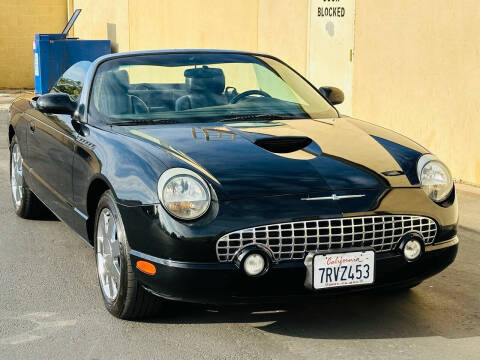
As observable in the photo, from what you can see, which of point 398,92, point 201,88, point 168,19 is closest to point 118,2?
point 168,19

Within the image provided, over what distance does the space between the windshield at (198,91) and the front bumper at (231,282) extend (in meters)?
1.36

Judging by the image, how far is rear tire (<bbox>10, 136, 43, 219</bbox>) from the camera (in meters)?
7.33

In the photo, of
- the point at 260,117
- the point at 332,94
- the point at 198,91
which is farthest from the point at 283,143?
the point at 332,94

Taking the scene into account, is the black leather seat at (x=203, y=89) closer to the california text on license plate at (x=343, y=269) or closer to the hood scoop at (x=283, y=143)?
the hood scoop at (x=283, y=143)

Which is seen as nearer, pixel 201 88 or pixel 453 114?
pixel 201 88

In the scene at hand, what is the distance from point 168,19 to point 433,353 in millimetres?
13290

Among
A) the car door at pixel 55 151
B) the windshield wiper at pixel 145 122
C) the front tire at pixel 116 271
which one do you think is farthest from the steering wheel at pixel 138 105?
the front tire at pixel 116 271

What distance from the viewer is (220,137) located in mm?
4945

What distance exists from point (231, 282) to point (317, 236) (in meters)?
0.46

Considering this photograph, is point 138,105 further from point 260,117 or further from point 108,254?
point 108,254

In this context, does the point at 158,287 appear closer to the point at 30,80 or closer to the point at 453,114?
the point at 453,114

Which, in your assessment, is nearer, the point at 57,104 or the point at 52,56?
the point at 57,104

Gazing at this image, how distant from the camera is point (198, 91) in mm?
5754

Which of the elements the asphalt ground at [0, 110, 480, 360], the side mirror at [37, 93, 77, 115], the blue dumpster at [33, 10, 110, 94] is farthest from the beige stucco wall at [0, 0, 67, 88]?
the asphalt ground at [0, 110, 480, 360]
